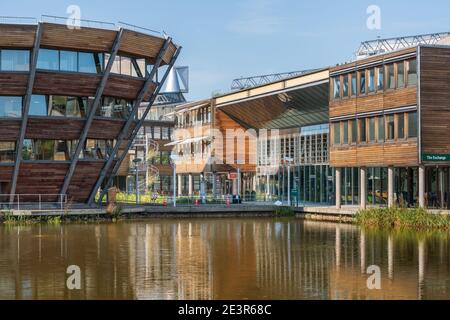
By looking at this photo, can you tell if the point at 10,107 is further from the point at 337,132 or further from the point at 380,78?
the point at 380,78

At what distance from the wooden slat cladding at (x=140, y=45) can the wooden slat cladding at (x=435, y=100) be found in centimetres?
1813

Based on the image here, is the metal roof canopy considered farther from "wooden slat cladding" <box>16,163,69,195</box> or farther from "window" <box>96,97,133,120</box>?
"wooden slat cladding" <box>16,163,69,195</box>

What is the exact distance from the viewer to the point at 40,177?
51.1 meters

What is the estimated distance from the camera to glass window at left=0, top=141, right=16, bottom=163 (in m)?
49.8

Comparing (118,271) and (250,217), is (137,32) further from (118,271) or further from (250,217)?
(118,271)

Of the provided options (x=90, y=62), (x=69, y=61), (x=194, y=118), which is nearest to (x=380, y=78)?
(x=90, y=62)

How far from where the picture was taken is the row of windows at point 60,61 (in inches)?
1900

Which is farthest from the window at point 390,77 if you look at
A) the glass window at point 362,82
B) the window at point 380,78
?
the glass window at point 362,82

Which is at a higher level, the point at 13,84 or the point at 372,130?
the point at 13,84

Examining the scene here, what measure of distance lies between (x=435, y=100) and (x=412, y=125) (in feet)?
6.57

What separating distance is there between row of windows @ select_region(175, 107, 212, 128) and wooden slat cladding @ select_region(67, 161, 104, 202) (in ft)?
78.9

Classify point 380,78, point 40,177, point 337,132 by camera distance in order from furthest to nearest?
point 337,132, point 40,177, point 380,78

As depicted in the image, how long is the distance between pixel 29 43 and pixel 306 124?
2821 cm

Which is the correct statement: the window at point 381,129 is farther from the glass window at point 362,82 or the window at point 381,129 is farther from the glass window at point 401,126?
the glass window at point 362,82
